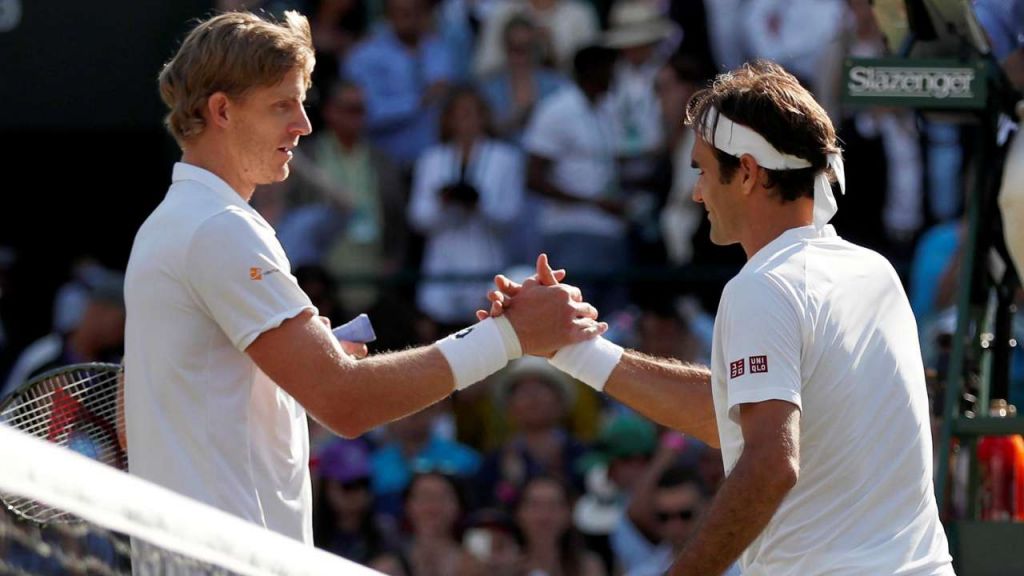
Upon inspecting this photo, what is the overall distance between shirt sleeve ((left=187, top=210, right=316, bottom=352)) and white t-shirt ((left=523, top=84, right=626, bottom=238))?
5617 millimetres

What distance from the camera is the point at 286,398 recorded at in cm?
384

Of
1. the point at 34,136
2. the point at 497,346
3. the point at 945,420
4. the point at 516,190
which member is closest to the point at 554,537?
the point at 516,190

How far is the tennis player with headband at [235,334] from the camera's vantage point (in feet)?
12.0

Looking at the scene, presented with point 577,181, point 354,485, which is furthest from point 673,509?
point 577,181

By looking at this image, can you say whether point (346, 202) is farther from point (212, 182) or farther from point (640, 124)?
point (212, 182)

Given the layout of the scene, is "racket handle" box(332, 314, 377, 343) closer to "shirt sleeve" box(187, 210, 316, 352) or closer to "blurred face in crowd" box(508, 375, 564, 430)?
"shirt sleeve" box(187, 210, 316, 352)

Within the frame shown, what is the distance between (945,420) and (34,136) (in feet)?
22.8

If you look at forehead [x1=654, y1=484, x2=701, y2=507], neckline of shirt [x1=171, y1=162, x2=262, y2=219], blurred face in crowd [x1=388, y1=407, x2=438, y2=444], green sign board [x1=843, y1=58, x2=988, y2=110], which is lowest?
blurred face in crowd [x1=388, y1=407, x2=438, y2=444]

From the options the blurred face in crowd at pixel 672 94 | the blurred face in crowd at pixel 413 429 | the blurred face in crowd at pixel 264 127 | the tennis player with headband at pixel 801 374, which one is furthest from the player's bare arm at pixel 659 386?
the blurred face in crowd at pixel 672 94

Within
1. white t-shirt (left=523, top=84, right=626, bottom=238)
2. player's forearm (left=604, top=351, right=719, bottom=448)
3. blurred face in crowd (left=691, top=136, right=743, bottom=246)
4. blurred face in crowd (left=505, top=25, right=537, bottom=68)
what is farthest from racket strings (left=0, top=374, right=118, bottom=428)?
blurred face in crowd (left=505, top=25, right=537, bottom=68)

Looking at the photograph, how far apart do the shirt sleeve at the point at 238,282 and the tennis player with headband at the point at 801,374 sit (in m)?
0.92

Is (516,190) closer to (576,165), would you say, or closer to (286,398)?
(576,165)

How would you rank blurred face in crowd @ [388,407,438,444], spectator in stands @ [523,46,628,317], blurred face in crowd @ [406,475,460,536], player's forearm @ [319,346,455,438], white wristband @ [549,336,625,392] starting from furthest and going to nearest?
1. spectator in stands @ [523,46,628,317]
2. blurred face in crowd @ [388,407,438,444]
3. blurred face in crowd @ [406,475,460,536]
4. white wristband @ [549,336,625,392]
5. player's forearm @ [319,346,455,438]

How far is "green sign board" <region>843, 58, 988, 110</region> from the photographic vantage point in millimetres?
5242
